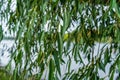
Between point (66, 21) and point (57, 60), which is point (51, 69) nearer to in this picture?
point (57, 60)

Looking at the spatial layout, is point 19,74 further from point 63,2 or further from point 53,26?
point 63,2

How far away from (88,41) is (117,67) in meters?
0.29

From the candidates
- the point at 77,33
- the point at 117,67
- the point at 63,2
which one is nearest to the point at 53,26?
the point at 77,33

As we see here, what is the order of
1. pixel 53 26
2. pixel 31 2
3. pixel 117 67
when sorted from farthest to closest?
pixel 53 26 → pixel 31 2 → pixel 117 67

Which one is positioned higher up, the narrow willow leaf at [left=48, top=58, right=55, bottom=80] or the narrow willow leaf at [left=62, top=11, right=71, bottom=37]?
the narrow willow leaf at [left=62, top=11, right=71, bottom=37]

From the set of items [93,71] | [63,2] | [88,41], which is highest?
[63,2]

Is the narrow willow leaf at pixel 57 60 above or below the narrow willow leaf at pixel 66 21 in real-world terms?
below

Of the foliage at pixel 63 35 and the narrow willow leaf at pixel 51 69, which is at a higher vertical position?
the foliage at pixel 63 35

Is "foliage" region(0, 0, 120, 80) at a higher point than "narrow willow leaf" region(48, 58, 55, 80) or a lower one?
higher

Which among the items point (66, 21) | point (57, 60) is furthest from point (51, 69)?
point (66, 21)

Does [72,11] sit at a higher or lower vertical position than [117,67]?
higher

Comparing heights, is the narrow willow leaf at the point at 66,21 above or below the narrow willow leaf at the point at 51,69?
above

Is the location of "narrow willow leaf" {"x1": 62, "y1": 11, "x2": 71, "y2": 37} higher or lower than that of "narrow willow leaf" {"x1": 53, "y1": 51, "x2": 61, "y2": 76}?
higher

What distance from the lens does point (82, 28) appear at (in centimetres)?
109
